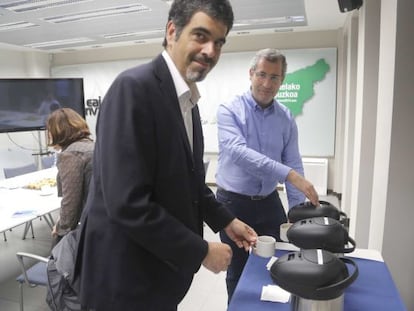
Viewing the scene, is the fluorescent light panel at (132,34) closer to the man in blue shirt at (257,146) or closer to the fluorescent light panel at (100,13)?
the fluorescent light panel at (100,13)

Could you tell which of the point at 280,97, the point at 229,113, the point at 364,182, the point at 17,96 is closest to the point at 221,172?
the point at 229,113

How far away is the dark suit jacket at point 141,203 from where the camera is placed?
33.4 inches

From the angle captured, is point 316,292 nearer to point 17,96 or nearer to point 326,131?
point 326,131

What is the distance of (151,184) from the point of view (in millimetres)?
891

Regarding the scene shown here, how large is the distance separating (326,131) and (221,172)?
159 inches

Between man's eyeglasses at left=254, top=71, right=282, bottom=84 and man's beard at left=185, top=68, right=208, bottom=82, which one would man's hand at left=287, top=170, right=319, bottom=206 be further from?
man's beard at left=185, top=68, right=208, bottom=82

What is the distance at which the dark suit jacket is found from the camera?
0.85 meters

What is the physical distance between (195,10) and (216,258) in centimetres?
69

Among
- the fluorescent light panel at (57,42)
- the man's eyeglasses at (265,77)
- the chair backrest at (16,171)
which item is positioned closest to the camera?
the man's eyeglasses at (265,77)

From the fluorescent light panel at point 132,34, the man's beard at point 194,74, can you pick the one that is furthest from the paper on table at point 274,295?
the fluorescent light panel at point 132,34

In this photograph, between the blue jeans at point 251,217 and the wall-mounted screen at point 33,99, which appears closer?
the blue jeans at point 251,217

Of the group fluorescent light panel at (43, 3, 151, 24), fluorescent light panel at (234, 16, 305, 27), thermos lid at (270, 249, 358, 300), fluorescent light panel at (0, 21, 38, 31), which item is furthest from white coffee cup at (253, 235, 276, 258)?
fluorescent light panel at (0, 21, 38, 31)

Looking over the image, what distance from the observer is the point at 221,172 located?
1.95m

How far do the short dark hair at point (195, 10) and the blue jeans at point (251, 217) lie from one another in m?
1.09
